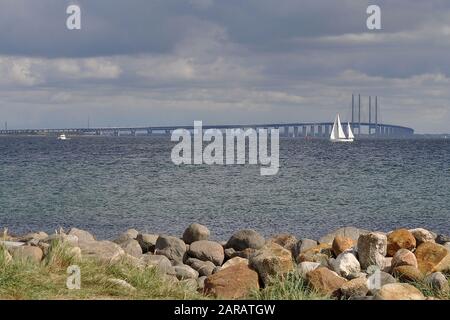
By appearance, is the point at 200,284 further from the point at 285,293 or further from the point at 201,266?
the point at 285,293

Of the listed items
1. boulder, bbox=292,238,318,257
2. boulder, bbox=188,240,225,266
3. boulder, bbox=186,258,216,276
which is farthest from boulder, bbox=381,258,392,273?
boulder, bbox=188,240,225,266

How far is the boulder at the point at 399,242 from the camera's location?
16.1m

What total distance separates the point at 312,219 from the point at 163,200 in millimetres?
11539

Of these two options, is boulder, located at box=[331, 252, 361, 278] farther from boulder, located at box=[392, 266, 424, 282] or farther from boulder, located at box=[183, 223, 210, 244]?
boulder, located at box=[183, 223, 210, 244]

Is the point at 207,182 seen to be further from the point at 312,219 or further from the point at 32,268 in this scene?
the point at 32,268

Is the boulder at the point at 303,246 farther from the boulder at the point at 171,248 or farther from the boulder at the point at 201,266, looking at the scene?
the boulder at the point at 171,248

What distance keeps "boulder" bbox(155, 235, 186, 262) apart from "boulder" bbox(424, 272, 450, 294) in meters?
7.17

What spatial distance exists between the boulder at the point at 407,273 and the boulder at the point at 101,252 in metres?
5.16

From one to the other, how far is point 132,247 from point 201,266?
2.34m

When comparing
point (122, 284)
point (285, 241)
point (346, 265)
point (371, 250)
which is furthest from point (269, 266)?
point (285, 241)

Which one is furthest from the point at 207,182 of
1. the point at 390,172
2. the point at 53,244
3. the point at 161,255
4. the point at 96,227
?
the point at 53,244

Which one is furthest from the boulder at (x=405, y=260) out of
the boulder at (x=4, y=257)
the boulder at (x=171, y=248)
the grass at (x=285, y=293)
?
the boulder at (x=4, y=257)

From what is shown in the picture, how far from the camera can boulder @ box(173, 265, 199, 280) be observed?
49.8 ft
